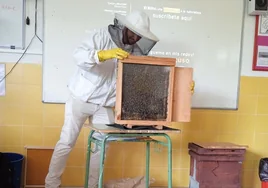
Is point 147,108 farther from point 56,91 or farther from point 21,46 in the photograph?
point 21,46

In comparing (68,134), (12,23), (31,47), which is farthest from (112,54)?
(12,23)

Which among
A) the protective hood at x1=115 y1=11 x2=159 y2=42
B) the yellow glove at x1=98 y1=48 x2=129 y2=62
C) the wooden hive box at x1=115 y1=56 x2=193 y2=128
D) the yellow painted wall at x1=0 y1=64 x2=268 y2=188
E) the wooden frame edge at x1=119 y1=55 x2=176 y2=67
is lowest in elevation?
the yellow painted wall at x1=0 y1=64 x2=268 y2=188

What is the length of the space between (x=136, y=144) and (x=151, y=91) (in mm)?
890

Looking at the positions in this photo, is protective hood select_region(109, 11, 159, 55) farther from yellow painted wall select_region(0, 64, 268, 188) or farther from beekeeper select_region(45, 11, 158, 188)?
yellow painted wall select_region(0, 64, 268, 188)

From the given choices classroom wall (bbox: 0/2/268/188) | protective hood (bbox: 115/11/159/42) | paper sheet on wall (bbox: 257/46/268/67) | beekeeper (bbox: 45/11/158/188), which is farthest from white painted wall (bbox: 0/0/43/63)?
paper sheet on wall (bbox: 257/46/268/67)

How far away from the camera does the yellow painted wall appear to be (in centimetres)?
239

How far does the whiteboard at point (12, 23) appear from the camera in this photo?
7.61 ft

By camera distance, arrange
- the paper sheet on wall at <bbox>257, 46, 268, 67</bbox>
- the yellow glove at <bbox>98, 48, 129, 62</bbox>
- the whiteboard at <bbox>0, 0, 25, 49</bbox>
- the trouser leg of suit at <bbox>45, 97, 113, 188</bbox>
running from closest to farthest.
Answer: the yellow glove at <bbox>98, 48, 129, 62</bbox> < the trouser leg of suit at <bbox>45, 97, 113, 188</bbox> < the whiteboard at <bbox>0, 0, 25, 49</bbox> < the paper sheet on wall at <bbox>257, 46, 268, 67</bbox>

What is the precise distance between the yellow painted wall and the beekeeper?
0.42 meters

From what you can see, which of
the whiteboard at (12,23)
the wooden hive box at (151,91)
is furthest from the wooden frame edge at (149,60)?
the whiteboard at (12,23)

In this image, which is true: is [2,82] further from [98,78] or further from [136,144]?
[136,144]

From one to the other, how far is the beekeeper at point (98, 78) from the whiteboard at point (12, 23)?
0.64 meters

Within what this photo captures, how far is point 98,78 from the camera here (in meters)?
1.95

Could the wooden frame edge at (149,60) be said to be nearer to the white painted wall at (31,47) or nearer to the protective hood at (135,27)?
the protective hood at (135,27)
